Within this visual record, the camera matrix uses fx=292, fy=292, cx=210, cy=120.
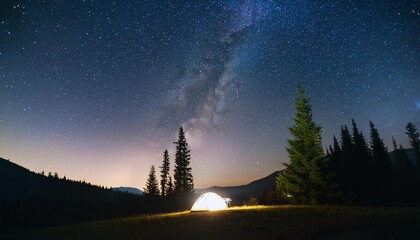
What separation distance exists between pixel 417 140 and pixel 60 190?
439 feet

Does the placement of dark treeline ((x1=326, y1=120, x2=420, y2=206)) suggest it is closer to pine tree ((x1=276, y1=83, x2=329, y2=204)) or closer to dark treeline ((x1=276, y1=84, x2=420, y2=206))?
dark treeline ((x1=276, y1=84, x2=420, y2=206))

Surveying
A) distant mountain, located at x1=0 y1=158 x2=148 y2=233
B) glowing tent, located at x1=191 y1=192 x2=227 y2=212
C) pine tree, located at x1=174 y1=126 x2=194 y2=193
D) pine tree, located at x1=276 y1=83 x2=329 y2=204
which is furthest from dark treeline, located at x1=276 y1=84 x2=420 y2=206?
distant mountain, located at x1=0 y1=158 x2=148 y2=233

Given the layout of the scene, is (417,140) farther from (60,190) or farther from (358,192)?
(60,190)

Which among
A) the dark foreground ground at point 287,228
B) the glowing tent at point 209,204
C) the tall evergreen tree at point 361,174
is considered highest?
the tall evergreen tree at point 361,174

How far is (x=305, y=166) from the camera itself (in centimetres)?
2948

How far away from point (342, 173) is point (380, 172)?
7.08 meters

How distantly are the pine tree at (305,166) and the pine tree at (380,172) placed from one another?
17.9 m

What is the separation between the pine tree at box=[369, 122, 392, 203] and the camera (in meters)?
42.2

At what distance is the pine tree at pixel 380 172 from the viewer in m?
42.2

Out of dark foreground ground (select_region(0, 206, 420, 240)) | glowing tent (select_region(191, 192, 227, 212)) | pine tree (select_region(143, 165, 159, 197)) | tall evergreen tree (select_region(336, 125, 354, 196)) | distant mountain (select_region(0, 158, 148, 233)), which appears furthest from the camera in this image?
pine tree (select_region(143, 165, 159, 197))

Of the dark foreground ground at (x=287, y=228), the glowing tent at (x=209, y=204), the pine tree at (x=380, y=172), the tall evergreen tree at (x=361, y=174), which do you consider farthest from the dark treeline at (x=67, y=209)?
the dark foreground ground at (x=287, y=228)

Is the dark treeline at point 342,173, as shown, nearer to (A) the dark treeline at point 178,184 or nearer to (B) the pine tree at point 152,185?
(A) the dark treeline at point 178,184

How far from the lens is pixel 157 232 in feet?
53.8

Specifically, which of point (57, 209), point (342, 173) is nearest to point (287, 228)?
point (342, 173)
